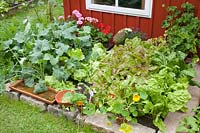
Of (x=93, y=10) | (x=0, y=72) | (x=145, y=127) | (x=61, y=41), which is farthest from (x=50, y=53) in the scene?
(x=145, y=127)

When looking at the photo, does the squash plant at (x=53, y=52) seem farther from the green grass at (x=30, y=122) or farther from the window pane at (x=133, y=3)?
the window pane at (x=133, y=3)

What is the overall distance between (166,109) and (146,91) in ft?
0.81

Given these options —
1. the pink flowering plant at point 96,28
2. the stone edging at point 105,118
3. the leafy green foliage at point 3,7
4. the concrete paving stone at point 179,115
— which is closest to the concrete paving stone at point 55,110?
the stone edging at point 105,118

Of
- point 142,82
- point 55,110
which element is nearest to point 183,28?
point 142,82

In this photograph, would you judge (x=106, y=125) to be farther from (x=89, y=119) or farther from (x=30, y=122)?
(x=30, y=122)

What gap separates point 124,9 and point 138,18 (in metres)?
0.24

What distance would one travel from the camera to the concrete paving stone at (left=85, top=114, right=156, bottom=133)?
8.40ft

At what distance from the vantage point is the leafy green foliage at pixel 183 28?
3408mm

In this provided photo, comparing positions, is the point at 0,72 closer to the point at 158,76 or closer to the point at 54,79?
the point at 54,79

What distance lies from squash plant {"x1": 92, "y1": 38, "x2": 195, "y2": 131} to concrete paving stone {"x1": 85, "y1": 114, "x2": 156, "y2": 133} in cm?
7

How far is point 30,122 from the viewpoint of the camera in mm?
2842

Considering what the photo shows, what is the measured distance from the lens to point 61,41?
366cm

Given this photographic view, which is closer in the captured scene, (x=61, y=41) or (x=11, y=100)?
(x=11, y=100)

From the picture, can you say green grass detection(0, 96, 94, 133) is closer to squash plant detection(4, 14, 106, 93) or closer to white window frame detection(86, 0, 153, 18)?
squash plant detection(4, 14, 106, 93)
